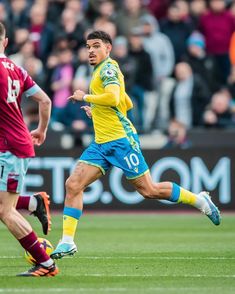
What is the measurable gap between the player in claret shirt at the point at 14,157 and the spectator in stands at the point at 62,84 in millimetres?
9976

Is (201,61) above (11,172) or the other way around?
the other way around

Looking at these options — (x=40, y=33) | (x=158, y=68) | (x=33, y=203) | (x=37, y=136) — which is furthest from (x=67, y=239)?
(x=40, y=33)

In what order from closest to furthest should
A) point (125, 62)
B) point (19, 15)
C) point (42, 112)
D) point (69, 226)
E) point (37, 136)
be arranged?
point (42, 112), point (37, 136), point (69, 226), point (125, 62), point (19, 15)

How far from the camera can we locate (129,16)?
68.7 feet

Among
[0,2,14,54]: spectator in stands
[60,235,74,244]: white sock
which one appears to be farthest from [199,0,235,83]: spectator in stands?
[60,235,74,244]: white sock

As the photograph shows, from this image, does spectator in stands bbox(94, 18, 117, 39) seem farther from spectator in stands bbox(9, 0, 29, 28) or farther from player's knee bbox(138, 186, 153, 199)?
player's knee bbox(138, 186, 153, 199)

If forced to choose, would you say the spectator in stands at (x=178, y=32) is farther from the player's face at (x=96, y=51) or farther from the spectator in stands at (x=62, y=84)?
the player's face at (x=96, y=51)

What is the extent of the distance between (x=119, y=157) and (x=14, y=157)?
2.08 meters

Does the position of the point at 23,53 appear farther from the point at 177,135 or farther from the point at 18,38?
the point at 177,135

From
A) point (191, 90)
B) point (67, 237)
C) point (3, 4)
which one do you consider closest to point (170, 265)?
point (67, 237)

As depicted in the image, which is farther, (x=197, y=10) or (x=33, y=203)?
(x=197, y=10)

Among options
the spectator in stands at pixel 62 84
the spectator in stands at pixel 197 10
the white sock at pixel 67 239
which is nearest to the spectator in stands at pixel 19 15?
the spectator in stands at pixel 62 84

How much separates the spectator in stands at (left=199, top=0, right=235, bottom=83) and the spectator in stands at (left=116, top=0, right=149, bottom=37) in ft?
4.14

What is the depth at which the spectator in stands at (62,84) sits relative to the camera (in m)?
19.8
